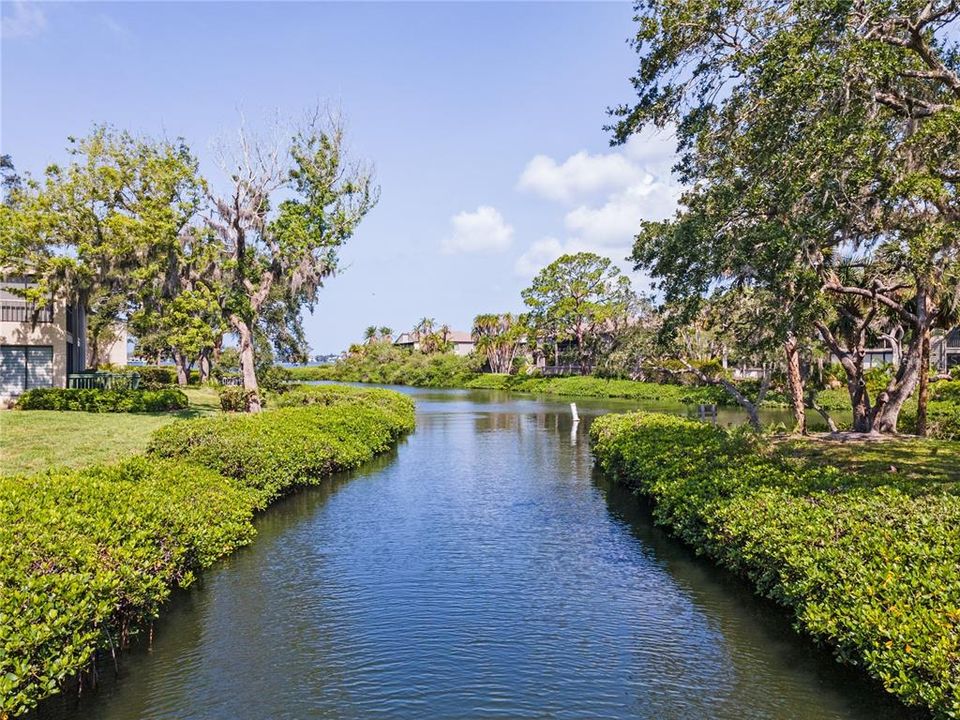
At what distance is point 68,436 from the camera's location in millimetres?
20578

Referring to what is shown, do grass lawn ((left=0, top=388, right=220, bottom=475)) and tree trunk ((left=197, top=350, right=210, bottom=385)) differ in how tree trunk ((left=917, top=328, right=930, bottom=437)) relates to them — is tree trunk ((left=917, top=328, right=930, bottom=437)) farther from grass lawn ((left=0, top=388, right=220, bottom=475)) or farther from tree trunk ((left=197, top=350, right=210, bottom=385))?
tree trunk ((left=197, top=350, right=210, bottom=385))

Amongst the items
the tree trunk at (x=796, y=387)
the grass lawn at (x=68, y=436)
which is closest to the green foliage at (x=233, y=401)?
the grass lawn at (x=68, y=436)

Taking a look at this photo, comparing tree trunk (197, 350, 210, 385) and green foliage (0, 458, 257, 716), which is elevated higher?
tree trunk (197, 350, 210, 385)

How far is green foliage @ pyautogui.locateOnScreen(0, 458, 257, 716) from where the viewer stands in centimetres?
686

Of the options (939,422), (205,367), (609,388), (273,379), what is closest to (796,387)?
(939,422)

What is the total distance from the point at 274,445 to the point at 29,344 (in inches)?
679

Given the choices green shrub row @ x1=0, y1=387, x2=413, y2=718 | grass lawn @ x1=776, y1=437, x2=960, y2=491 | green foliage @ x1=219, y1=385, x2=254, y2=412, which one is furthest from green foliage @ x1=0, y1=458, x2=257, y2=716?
green foliage @ x1=219, y1=385, x2=254, y2=412

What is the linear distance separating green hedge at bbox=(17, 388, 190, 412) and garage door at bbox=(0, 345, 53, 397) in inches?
64.1

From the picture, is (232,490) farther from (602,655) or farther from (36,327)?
(36,327)

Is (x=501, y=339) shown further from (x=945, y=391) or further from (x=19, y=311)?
(x=19, y=311)

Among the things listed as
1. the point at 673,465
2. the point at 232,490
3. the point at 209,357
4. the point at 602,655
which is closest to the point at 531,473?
the point at 673,465

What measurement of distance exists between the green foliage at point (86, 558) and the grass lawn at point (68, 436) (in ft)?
18.2

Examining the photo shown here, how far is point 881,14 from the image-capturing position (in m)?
11.5

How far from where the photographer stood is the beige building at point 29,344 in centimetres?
2831
